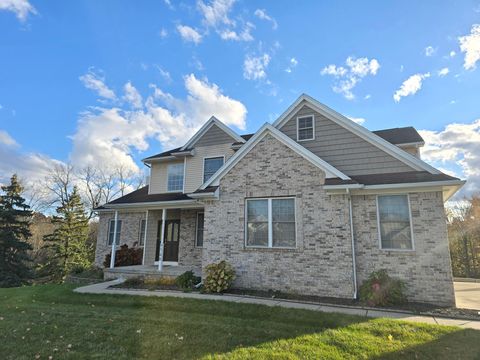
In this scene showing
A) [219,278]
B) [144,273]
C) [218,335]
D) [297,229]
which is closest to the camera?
[218,335]

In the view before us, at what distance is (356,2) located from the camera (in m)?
9.39

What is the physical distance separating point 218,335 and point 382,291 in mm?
5217

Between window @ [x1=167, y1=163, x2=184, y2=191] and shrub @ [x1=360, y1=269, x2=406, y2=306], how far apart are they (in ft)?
33.6

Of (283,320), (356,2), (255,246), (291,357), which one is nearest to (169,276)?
(255,246)

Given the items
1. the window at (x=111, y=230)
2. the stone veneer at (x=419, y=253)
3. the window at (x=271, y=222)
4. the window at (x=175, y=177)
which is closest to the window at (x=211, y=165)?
the window at (x=175, y=177)

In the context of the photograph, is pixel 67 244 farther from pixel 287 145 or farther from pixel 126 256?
pixel 287 145

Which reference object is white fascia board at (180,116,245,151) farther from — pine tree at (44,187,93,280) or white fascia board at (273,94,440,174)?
pine tree at (44,187,93,280)

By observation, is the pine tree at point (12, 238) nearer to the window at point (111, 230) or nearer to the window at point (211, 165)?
the window at point (111, 230)

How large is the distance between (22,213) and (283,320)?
978 inches

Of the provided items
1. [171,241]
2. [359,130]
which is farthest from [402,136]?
[171,241]

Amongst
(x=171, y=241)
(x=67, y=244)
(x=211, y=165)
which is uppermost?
(x=211, y=165)

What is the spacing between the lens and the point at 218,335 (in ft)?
17.6

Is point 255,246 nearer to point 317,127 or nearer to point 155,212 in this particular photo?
point 317,127

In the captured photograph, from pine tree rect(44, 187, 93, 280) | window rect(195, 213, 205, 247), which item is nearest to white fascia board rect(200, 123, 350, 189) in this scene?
window rect(195, 213, 205, 247)
